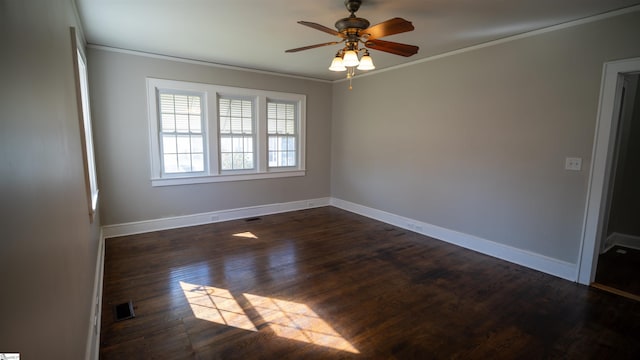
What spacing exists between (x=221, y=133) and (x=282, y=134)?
121cm

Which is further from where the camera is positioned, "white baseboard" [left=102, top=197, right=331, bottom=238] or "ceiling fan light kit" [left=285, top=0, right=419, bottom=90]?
"white baseboard" [left=102, top=197, right=331, bottom=238]

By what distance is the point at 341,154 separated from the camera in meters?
6.25

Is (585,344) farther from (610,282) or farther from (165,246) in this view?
(165,246)

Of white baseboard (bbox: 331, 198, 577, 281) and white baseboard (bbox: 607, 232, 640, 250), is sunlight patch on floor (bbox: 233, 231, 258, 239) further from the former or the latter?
white baseboard (bbox: 607, 232, 640, 250)

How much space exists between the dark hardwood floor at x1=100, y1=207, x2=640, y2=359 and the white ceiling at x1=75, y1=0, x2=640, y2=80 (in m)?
2.64

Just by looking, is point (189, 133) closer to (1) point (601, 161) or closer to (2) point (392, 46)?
(2) point (392, 46)

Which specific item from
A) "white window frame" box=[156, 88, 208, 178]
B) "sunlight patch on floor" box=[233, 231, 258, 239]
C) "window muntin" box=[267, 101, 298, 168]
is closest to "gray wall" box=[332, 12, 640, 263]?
"window muntin" box=[267, 101, 298, 168]

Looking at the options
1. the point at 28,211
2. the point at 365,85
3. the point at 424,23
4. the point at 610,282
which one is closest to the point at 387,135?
the point at 365,85

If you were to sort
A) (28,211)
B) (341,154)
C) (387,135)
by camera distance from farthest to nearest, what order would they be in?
(341,154) → (387,135) → (28,211)

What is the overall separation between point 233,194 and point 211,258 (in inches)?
71.1

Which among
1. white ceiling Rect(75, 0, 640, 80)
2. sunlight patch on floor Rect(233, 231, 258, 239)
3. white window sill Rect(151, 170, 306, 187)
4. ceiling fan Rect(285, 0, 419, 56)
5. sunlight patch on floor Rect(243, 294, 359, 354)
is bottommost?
sunlight patch on floor Rect(243, 294, 359, 354)

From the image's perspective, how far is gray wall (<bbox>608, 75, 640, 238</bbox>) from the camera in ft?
13.3

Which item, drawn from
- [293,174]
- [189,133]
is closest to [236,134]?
[189,133]

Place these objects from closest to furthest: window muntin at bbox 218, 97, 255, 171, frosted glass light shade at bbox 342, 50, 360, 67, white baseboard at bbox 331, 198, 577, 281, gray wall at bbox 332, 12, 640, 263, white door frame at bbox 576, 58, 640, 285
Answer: frosted glass light shade at bbox 342, 50, 360, 67 → white door frame at bbox 576, 58, 640, 285 → gray wall at bbox 332, 12, 640, 263 → white baseboard at bbox 331, 198, 577, 281 → window muntin at bbox 218, 97, 255, 171
